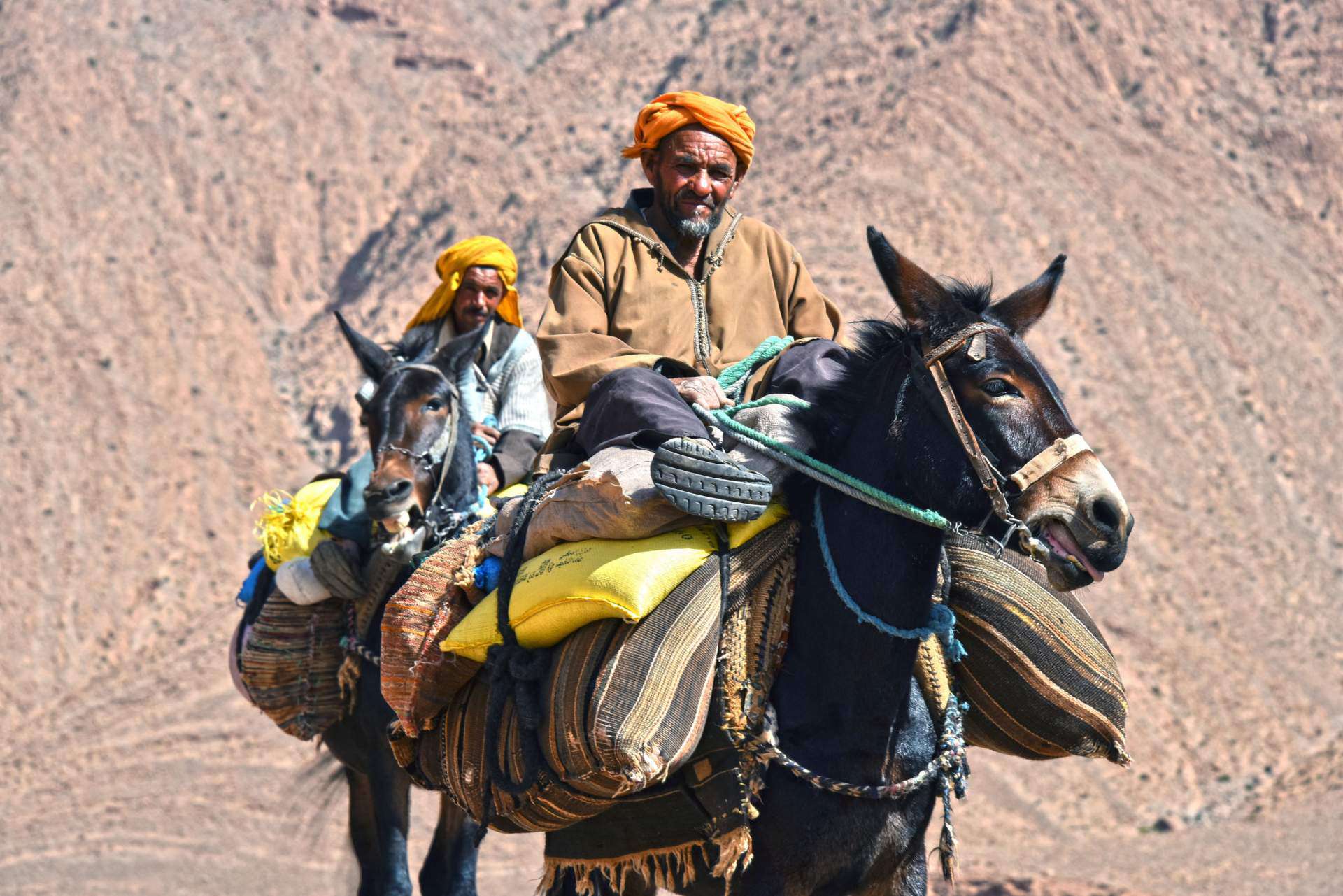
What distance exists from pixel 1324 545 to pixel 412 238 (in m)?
20.1

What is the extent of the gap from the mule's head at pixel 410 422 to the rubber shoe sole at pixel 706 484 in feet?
9.38

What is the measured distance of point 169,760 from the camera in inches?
746

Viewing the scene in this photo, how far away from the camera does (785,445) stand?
4645 millimetres

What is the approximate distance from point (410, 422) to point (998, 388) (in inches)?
148

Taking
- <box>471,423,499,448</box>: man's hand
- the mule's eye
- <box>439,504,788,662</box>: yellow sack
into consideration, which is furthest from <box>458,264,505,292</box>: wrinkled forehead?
the mule's eye

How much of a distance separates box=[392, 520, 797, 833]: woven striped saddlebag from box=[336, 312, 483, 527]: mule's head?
7.35 feet

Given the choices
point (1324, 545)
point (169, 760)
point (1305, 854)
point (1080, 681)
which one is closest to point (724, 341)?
point (1080, 681)

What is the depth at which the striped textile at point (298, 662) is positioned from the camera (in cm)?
784

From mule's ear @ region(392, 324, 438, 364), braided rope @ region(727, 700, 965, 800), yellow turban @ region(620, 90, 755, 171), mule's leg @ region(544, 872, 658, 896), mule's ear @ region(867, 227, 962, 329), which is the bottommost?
mule's leg @ region(544, 872, 658, 896)

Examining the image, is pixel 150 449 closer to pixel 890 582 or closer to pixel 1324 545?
pixel 1324 545

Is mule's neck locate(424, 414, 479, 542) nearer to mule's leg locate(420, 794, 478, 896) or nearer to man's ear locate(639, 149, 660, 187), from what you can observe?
mule's leg locate(420, 794, 478, 896)

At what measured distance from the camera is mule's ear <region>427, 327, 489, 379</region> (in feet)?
25.2

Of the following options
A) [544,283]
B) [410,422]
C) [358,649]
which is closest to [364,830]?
[358,649]

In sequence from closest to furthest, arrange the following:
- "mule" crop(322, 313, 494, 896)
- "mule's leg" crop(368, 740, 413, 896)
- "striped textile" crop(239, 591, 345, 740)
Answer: "mule" crop(322, 313, 494, 896) < "mule's leg" crop(368, 740, 413, 896) < "striped textile" crop(239, 591, 345, 740)
